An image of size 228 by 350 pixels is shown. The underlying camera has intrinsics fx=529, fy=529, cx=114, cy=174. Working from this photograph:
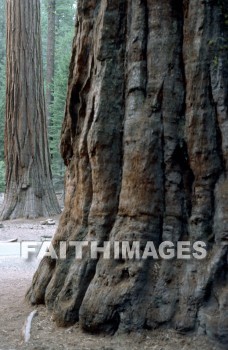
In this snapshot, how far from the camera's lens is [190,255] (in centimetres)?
311

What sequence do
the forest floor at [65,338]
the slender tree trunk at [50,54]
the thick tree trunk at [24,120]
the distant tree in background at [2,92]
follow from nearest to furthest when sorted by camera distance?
the forest floor at [65,338] → the thick tree trunk at [24,120] → the distant tree in background at [2,92] → the slender tree trunk at [50,54]

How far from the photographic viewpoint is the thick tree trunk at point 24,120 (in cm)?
1148

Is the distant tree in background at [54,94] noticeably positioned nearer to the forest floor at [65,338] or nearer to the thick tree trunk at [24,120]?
the thick tree trunk at [24,120]

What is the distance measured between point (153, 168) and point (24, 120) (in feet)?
28.9

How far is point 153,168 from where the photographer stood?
3.20 m

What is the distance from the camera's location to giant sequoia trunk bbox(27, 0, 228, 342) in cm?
307

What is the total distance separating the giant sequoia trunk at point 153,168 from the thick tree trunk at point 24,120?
820 centimetres

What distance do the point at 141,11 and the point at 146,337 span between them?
6.54 ft

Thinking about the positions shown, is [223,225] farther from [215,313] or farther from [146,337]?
[146,337]

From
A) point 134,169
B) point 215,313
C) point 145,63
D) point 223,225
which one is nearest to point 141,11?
point 145,63

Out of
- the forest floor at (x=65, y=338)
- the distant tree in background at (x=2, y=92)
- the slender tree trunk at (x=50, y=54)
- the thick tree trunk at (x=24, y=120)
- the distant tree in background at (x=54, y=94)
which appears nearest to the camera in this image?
the forest floor at (x=65, y=338)

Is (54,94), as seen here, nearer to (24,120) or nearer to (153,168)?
(24,120)

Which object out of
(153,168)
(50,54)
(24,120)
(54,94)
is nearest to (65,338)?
(153,168)

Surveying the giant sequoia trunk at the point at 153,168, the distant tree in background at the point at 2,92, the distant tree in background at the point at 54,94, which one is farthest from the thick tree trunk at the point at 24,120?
the distant tree in background at the point at 54,94
